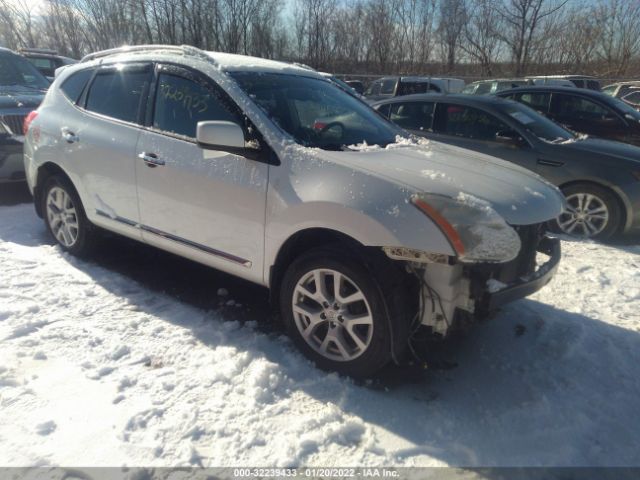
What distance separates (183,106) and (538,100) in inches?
272

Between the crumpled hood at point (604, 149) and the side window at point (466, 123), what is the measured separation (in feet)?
2.70

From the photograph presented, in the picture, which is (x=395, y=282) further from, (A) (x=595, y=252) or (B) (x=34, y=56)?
(B) (x=34, y=56)

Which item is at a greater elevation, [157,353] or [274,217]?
[274,217]

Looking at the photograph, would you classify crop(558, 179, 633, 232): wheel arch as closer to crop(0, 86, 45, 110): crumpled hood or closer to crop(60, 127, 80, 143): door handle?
crop(60, 127, 80, 143): door handle

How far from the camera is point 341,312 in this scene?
278 centimetres

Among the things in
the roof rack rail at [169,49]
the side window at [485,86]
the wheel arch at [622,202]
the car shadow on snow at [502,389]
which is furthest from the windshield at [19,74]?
the side window at [485,86]

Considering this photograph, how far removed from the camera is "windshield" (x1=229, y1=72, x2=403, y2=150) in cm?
316

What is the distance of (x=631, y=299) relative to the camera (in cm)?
400

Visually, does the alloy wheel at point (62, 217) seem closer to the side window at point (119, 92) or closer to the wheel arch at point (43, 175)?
the wheel arch at point (43, 175)

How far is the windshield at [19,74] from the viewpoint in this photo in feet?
25.4

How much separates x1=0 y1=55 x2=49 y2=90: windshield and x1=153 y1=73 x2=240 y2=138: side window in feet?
18.5

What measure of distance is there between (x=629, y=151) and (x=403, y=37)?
3356 centimetres

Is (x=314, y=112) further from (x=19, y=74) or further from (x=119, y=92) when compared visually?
(x=19, y=74)

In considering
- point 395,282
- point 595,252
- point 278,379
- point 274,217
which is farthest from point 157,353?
point 595,252
